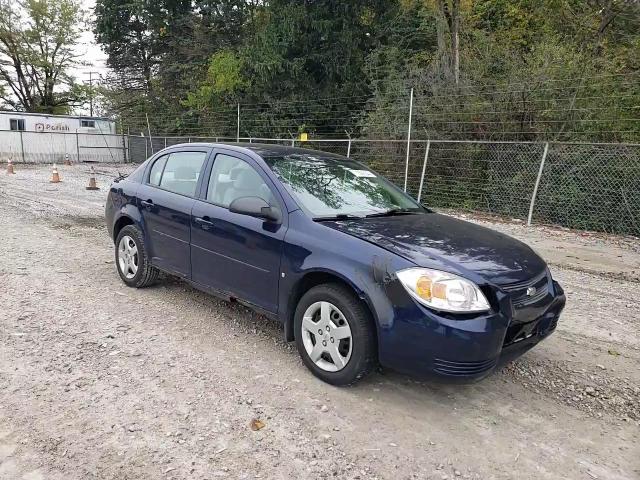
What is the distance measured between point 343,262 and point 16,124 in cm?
3000

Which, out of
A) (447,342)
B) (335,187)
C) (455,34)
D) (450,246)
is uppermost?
(455,34)

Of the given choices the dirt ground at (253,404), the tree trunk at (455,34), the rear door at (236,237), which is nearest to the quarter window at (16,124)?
the tree trunk at (455,34)

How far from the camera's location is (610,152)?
9.53m

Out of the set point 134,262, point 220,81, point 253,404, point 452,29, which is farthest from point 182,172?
point 220,81

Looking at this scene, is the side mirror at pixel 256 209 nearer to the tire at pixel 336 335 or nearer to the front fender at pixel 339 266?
the front fender at pixel 339 266

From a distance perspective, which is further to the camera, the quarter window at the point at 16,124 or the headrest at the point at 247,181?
the quarter window at the point at 16,124

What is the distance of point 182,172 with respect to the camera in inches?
188

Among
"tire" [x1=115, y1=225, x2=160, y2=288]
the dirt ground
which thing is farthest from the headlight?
"tire" [x1=115, y1=225, x2=160, y2=288]

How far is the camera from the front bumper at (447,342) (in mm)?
2852

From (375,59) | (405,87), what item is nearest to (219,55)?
(375,59)

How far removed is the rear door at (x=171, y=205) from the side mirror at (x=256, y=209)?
84 cm

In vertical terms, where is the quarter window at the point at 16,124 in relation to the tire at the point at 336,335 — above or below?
Answer: above

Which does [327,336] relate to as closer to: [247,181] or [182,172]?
[247,181]

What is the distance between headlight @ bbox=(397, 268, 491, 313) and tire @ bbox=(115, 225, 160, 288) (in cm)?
307
